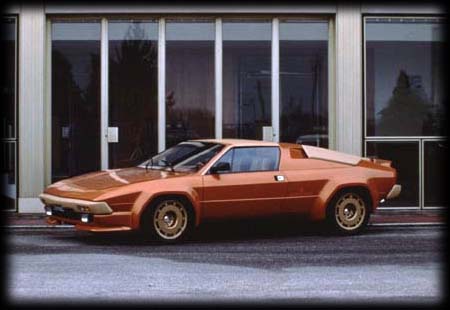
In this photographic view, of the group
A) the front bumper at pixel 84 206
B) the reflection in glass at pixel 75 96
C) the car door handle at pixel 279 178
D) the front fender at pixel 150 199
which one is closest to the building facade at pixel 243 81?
the reflection in glass at pixel 75 96

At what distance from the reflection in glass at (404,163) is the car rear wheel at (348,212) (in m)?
3.40

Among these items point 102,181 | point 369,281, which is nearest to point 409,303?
point 369,281

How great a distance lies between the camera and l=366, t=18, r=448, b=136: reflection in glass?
49.8 feet

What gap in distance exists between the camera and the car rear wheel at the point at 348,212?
11.7 meters

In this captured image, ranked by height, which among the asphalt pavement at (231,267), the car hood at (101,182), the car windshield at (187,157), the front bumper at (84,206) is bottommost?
the asphalt pavement at (231,267)

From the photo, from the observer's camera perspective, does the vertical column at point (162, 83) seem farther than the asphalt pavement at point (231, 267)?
Yes

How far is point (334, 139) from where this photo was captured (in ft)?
49.9

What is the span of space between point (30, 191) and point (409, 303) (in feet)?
30.7

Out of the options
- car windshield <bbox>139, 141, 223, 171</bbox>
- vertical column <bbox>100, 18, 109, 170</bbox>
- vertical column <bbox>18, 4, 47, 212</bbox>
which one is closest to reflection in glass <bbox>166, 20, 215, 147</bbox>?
vertical column <bbox>100, 18, 109, 170</bbox>

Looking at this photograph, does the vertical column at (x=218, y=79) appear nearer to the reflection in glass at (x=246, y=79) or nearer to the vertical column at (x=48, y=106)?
the reflection in glass at (x=246, y=79)

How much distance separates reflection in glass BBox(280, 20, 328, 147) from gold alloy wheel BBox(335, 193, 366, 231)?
3.64 metres

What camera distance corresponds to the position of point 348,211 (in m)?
11.8

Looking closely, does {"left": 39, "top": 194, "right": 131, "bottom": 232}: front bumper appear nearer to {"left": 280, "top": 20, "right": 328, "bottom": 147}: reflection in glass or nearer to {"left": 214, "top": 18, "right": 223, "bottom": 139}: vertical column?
{"left": 214, "top": 18, "right": 223, "bottom": 139}: vertical column

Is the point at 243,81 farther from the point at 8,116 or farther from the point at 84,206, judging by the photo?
the point at 84,206
